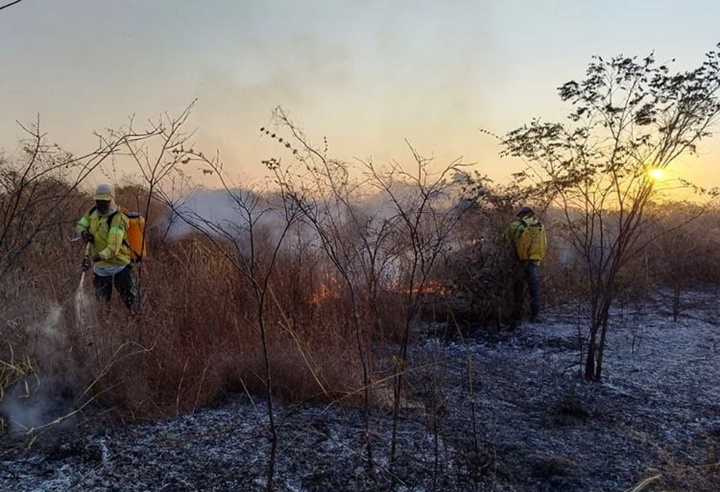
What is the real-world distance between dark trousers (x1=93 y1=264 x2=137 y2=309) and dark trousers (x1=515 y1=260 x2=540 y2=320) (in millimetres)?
5304

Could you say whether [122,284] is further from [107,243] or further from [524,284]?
[524,284]

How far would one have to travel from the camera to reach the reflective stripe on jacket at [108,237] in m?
6.53

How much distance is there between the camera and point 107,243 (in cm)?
664

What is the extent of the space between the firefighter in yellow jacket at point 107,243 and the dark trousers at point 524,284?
17.4ft

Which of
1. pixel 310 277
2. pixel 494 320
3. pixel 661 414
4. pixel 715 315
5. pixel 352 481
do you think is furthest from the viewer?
pixel 715 315

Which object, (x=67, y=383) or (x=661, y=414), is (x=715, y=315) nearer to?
(x=661, y=414)

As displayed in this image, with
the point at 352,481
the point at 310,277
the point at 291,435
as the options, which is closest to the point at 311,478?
the point at 352,481

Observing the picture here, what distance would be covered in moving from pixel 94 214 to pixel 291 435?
402 centimetres

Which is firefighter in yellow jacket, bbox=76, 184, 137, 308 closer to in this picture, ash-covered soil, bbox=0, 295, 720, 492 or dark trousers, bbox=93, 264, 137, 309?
dark trousers, bbox=93, 264, 137, 309

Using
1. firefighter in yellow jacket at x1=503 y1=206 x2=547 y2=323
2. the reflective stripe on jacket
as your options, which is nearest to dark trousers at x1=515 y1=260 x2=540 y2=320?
firefighter in yellow jacket at x1=503 y1=206 x2=547 y2=323

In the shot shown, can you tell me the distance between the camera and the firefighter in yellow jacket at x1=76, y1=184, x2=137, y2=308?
21.6 ft

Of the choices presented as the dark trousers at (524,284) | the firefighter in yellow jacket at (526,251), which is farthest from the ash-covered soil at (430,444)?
the firefighter in yellow jacket at (526,251)

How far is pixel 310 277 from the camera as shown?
7254mm

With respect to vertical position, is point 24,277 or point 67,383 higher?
point 24,277
